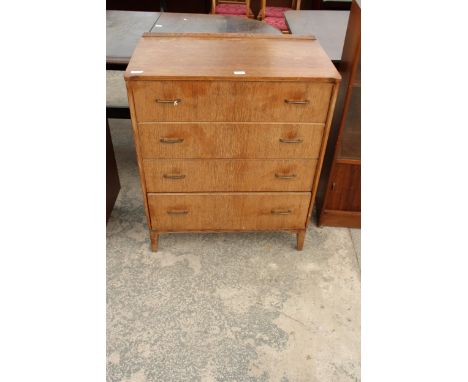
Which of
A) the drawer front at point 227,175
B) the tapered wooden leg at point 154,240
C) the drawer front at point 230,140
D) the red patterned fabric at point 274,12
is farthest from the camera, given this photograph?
the red patterned fabric at point 274,12

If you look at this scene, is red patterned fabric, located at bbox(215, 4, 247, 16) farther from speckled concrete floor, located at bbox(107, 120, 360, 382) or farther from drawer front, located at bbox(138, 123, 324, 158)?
drawer front, located at bbox(138, 123, 324, 158)

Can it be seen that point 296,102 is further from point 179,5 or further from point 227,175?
point 179,5

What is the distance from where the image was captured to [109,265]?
216 cm

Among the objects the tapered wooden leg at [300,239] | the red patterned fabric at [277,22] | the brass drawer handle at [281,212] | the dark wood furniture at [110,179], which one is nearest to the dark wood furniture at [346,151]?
the tapered wooden leg at [300,239]

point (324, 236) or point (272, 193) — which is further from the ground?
point (272, 193)

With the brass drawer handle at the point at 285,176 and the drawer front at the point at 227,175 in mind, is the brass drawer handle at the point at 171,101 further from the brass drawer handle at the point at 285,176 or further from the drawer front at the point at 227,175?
the brass drawer handle at the point at 285,176

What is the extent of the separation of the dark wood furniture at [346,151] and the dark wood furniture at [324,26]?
1.13 feet

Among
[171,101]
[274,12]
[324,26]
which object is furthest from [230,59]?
[274,12]

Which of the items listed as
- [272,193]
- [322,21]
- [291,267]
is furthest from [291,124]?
[322,21]

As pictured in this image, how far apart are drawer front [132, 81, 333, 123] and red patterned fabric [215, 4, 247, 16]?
3.30m

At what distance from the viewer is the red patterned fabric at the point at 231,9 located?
14.6 feet

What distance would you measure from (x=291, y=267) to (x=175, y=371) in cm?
88

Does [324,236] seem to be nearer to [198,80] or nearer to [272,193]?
[272,193]

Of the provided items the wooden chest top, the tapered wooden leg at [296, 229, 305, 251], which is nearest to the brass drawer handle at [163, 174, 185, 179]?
the wooden chest top
